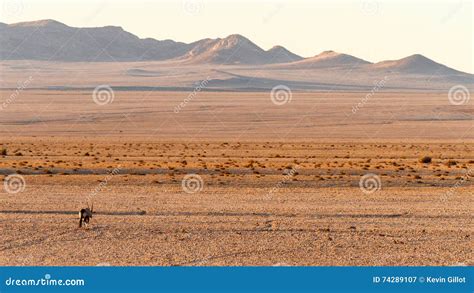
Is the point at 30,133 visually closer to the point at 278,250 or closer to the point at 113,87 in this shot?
the point at 278,250

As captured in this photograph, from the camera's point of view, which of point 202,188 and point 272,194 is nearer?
point 272,194

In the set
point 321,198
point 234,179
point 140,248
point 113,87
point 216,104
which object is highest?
point 113,87

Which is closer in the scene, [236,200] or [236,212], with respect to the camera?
[236,212]

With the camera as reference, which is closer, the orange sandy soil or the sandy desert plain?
the orange sandy soil

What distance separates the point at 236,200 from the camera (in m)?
26.0

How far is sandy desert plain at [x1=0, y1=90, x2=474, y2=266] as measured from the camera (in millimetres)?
16344

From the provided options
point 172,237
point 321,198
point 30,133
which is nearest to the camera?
point 172,237

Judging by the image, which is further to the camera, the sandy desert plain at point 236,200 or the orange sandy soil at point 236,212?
the sandy desert plain at point 236,200

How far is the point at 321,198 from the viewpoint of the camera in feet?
88.3

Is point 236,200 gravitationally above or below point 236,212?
above

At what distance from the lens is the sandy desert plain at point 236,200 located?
16.3m
